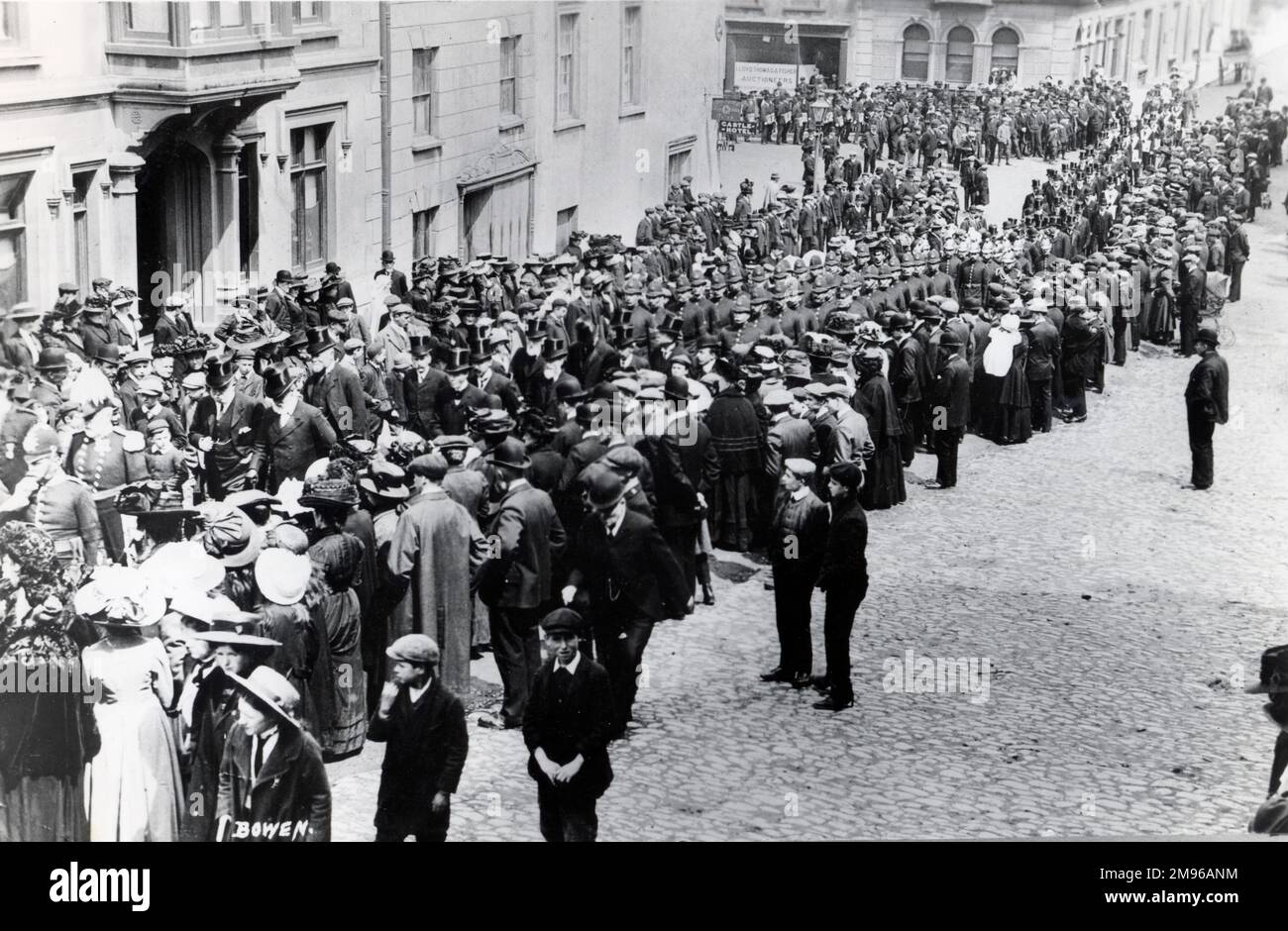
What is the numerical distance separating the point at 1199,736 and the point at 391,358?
8.10 m

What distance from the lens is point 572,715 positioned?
26.3 ft

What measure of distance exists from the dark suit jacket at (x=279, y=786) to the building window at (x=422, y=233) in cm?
1309

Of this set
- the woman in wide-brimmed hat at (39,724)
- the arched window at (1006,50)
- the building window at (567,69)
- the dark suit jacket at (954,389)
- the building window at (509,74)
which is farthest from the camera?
the arched window at (1006,50)

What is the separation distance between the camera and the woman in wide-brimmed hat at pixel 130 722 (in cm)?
816

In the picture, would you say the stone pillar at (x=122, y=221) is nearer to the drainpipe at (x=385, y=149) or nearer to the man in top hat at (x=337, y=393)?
the man in top hat at (x=337, y=393)

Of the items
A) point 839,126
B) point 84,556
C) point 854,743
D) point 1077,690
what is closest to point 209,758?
point 84,556

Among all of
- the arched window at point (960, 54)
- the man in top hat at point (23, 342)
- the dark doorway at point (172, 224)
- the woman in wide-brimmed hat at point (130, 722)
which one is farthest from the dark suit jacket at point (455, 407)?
the arched window at point (960, 54)

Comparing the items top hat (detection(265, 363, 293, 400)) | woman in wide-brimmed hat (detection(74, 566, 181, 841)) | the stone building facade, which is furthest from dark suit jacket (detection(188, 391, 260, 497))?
woman in wide-brimmed hat (detection(74, 566, 181, 841))

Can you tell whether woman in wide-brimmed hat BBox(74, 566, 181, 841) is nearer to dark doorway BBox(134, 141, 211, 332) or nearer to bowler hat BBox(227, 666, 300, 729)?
bowler hat BBox(227, 666, 300, 729)

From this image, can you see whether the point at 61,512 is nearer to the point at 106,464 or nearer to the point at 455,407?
the point at 106,464

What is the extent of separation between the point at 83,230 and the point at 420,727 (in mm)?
9429

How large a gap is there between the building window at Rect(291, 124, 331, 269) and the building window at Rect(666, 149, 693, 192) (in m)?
8.15

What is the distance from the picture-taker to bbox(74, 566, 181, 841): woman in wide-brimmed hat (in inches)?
321

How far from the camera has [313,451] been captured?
41.1 feet
